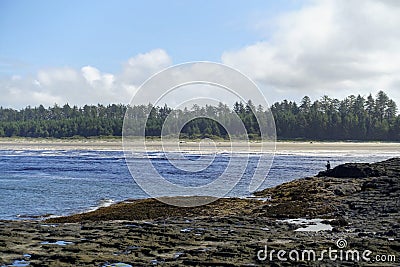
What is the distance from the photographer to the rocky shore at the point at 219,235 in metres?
11.7

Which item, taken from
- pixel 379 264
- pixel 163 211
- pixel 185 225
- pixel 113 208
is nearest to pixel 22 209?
pixel 113 208

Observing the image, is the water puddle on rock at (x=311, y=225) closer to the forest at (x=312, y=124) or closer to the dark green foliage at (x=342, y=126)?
the forest at (x=312, y=124)

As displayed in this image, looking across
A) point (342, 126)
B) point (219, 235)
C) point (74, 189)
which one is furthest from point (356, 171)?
point (342, 126)

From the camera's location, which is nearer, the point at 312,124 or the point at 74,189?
the point at 74,189

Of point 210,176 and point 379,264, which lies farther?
point 210,176

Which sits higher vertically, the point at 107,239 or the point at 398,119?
the point at 398,119

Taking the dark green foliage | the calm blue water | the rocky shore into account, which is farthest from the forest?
the rocky shore

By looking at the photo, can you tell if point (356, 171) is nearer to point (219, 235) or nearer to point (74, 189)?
point (74, 189)

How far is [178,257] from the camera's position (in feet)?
39.4

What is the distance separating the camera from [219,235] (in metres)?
14.6

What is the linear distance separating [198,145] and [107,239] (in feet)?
247

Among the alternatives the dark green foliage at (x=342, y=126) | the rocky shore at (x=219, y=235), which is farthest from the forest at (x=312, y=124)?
the rocky shore at (x=219, y=235)

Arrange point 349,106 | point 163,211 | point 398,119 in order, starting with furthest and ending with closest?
point 349,106, point 398,119, point 163,211

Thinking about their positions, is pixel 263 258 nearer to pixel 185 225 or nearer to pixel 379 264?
pixel 379 264
